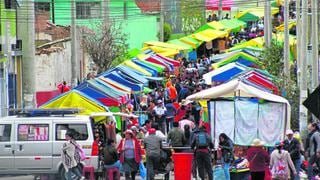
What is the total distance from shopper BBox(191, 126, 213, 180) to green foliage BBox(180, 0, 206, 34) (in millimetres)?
61758

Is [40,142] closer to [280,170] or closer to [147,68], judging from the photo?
[280,170]

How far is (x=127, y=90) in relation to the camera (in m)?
34.4

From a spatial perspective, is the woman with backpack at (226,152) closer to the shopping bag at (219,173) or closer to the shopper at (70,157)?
the shopping bag at (219,173)

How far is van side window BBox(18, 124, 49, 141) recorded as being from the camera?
958 inches

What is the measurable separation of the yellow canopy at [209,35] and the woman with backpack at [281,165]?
4415 centimetres

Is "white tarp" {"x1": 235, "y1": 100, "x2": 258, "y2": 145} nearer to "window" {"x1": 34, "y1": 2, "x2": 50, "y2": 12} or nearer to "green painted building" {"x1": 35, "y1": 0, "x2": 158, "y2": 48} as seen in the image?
"green painted building" {"x1": 35, "y1": 0, "x2": 158, "y2": 48}

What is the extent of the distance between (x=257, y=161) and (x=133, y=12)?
59817 millimetres

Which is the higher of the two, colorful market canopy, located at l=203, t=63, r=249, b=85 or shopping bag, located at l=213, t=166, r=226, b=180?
colorful market canopy, located at l=203, t=63, r=249, b=85

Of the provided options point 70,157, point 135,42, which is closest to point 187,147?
point 70,157

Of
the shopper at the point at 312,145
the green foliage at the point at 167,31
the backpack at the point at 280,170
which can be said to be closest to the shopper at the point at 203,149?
the shopper at the point at 312,145

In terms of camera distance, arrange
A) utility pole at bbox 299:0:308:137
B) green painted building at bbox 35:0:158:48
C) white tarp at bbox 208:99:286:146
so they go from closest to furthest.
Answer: white tarp at bbox 208:99:286:146 < utility pole at bbox 299:0:308:137 < green painted building at bbox 35:0:158:48

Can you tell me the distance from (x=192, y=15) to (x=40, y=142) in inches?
2463

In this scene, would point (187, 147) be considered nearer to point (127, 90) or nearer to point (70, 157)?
point (70, 157)

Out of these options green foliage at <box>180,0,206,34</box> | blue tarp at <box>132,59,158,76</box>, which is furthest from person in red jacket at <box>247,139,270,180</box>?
green foliage at <box>180,0,206,34</box>
